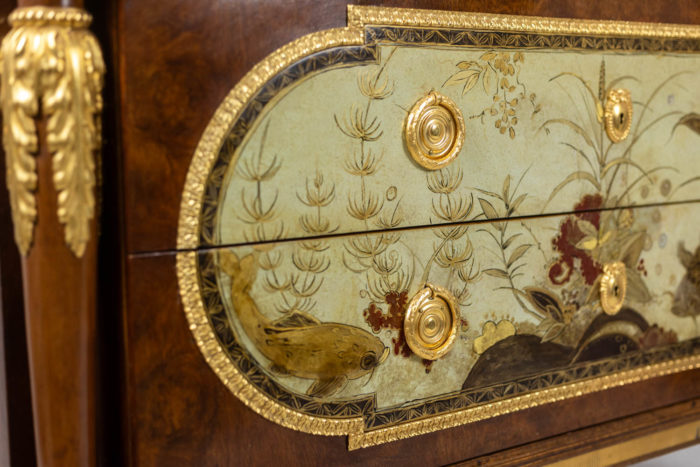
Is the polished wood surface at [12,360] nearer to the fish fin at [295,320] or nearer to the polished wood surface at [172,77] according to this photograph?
the polished wood surface at [172,77]

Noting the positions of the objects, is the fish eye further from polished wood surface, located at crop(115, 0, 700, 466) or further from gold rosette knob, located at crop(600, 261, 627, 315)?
gold rosette knob, located at crop(600, 261, 627, 315)

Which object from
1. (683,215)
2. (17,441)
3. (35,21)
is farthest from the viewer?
(683,215)

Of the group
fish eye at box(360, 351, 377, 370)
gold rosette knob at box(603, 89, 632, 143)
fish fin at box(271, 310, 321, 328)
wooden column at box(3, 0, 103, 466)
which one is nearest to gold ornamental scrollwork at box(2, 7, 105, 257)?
wooden column at box(3, 0, 103, 466)

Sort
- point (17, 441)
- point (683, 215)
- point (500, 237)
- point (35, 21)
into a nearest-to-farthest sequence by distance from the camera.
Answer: point (35, 21)
point (17, 441)
point (500, 237)
point (683, 215)

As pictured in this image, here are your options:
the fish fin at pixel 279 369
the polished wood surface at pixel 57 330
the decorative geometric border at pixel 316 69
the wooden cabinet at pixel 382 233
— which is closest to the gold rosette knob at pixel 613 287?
the wooden cabinet at pixel 382 233

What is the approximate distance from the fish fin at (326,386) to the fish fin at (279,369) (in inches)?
1.4

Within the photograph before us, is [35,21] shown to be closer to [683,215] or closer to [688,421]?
[683,215]

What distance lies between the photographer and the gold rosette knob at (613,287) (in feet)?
3.14

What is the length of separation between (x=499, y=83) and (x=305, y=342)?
39 cm

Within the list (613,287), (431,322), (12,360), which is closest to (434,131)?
(431,322)

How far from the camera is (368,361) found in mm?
782

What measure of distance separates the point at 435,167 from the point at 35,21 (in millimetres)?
432

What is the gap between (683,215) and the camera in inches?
40.8

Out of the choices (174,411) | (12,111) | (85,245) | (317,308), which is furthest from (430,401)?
(12,111)
